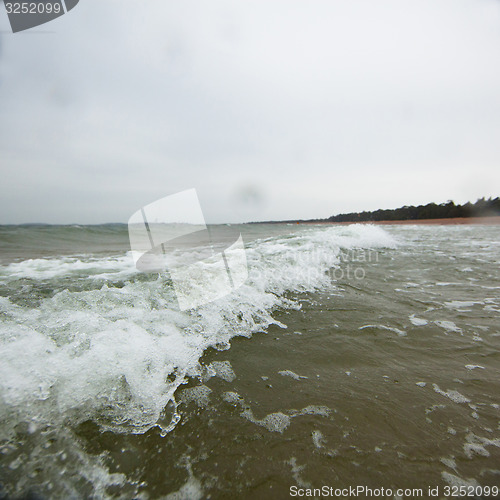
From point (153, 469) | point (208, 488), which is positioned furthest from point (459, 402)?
point (153, 469)

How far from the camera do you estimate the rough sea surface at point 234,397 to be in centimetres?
109

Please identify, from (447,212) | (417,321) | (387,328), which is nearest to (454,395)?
(387,328)

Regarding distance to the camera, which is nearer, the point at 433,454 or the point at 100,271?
the point at 433,454

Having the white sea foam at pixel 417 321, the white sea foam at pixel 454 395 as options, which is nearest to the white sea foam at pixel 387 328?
the white sea foam at pixel 417 321

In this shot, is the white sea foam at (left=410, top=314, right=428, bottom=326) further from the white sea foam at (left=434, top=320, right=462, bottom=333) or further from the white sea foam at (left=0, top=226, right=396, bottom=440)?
the white sea foam at (left=0, top=226, right=396, bottom=440)

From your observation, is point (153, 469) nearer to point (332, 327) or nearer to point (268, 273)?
point (332, 327)

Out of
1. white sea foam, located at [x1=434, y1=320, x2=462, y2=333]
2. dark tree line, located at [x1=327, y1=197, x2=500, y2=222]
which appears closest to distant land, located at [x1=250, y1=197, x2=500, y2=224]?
dark tree line, located at [x1=327, y1=197, x2=500, y2=222]

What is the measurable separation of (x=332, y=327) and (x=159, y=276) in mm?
2685

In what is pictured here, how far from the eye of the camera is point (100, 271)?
14.4 feet

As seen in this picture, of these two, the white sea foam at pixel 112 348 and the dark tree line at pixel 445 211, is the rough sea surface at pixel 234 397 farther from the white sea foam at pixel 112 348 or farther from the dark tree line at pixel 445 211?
the dark tree line at pixel 445 211

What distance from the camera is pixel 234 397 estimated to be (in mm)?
1559

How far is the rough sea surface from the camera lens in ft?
3.57

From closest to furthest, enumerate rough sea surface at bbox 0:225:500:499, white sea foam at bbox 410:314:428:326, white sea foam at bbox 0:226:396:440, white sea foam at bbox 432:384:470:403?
1. rough sea surface at bbox 0:225:500:499
2. white sea foam at bbox 0:226:396:440
3. white sea foam at bbox 432:384:470:403
4. white sea foam at bbox 410:314:428:326

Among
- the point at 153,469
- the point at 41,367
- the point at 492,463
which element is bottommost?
the point at 492,463
